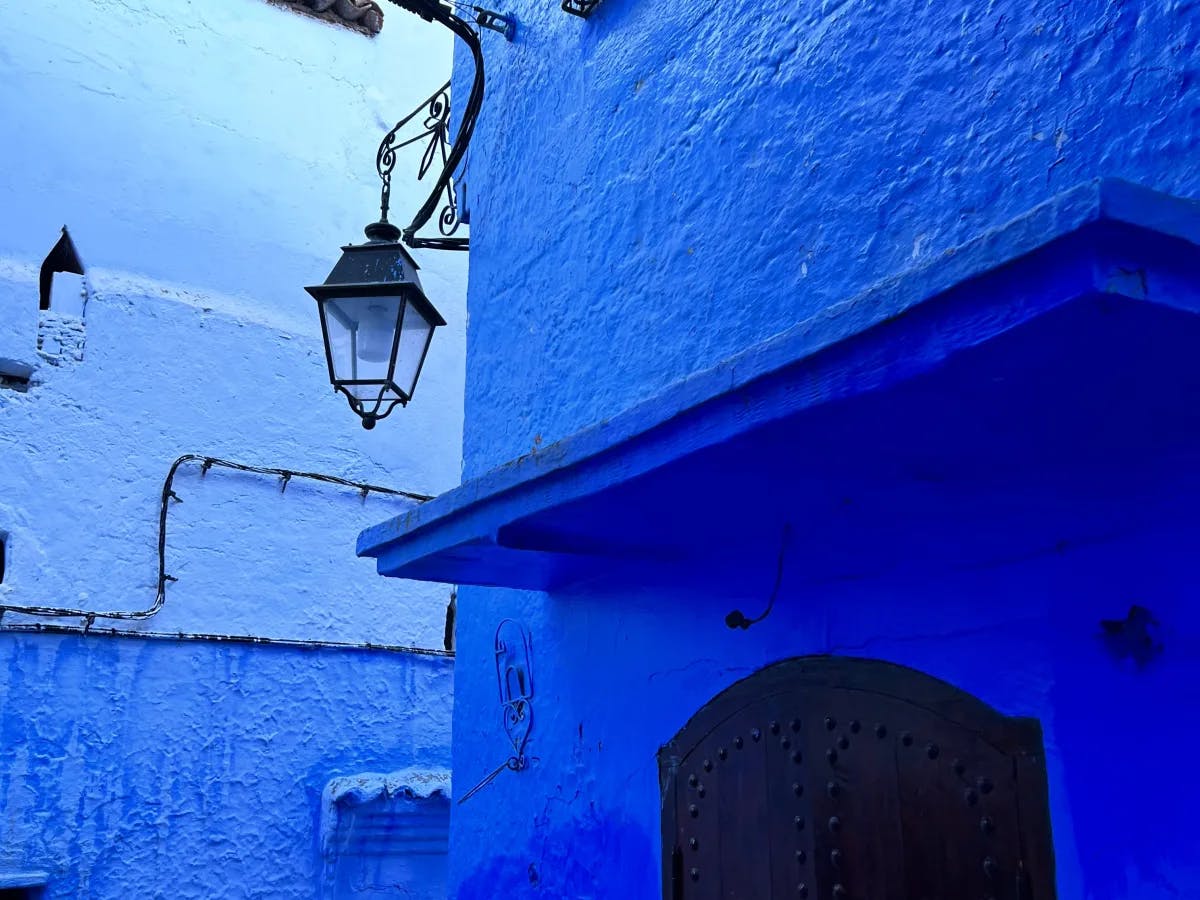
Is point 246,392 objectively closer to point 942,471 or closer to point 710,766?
point 710,766

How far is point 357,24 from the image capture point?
9.45 meters

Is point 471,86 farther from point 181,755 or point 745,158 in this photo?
point 181,755

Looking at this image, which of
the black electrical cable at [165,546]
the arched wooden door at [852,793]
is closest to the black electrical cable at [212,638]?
the black electrical cable at [165,546]

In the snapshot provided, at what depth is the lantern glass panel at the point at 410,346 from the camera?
4.21 metres

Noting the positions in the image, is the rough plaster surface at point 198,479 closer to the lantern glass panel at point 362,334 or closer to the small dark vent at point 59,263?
the small dark vent at point 59,263

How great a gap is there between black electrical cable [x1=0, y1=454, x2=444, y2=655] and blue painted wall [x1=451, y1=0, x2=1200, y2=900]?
126 inches

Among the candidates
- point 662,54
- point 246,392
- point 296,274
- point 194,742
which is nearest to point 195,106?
point 296,274

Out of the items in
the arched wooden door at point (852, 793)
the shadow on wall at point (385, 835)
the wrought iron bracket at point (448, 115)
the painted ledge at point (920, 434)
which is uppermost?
the wrought iron bracket at point (448, 115)

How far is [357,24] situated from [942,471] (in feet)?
27.2

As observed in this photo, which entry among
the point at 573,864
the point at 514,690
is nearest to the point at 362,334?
the point at 514,690

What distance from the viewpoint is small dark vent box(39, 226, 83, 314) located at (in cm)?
750

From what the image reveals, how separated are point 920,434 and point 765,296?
117cm

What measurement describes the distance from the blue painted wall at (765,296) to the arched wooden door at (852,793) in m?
0.07

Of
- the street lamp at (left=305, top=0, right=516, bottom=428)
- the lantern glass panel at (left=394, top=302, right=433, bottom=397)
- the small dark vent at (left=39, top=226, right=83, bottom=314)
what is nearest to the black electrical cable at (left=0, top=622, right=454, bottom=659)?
the small dark vent at (left=39, top=226, right=83, bottom=314)
